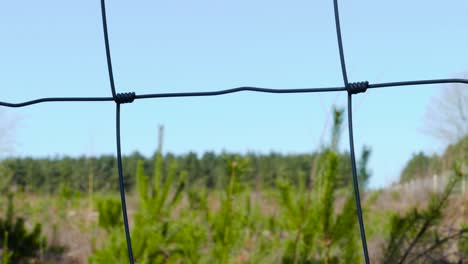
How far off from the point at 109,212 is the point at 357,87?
1.47 meters

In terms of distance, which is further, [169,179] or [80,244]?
[80,244]

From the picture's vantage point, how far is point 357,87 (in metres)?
0.81

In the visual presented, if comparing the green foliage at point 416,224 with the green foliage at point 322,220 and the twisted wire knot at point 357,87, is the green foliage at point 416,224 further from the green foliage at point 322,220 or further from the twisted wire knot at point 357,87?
the twisted wire knot at point 357,87

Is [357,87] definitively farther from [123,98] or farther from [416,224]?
[416,224]

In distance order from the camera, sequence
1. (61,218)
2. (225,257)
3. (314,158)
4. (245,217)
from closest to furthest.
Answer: (225,257) < (245,217) < (314,158) < (61,218)

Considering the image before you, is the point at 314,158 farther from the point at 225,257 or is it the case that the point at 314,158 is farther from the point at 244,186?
the point at 225,257

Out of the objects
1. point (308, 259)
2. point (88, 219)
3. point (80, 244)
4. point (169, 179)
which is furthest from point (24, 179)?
point (308, 259)

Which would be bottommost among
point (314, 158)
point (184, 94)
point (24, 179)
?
point (24, 179)

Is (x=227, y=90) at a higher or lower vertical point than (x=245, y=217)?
higher

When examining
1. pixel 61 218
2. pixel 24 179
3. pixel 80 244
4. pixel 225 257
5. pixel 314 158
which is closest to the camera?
pixel 225 257

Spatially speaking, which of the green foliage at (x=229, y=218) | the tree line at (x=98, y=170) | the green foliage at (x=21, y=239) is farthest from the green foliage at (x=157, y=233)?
the tree line at (x=98, y=170)

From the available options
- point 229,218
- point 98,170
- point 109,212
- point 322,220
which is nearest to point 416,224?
point 322,220

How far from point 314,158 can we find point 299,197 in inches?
6.9

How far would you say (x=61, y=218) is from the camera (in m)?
4.58
